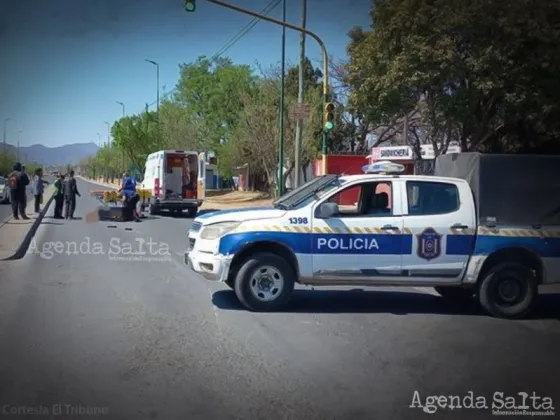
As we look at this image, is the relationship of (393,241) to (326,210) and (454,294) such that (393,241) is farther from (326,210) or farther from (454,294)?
(454,294)

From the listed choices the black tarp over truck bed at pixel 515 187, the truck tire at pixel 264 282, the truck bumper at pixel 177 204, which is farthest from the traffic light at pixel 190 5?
the truck bumper at pixel 177 204

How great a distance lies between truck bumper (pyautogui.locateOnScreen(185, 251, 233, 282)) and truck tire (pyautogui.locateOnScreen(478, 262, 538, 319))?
342 cm

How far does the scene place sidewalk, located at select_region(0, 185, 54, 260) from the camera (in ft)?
45.3

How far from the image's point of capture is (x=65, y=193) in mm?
23156

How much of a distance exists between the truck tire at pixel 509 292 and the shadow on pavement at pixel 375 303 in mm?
355

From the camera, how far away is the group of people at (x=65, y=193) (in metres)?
22.7

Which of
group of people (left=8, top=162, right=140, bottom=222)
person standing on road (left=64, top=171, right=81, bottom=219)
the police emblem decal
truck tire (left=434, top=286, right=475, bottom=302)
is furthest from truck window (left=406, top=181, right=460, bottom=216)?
person standing on road (left=64, top=171, right=81, bottom=219)

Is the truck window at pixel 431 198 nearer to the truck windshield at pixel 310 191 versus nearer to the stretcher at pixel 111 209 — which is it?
the truck windshield at pixel 310 191

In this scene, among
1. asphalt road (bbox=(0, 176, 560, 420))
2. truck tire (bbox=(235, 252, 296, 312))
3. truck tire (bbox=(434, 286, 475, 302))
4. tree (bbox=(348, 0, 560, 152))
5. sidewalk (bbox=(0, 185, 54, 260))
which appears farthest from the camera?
tree (bbox=(348, 0, 560, 152))

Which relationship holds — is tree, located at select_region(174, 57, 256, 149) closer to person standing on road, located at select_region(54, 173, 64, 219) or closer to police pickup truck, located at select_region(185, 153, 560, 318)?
person standing on road, located at select_region(54, 173, 64, 219)

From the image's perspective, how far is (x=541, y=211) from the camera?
913cm

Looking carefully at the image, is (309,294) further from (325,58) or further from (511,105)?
(511,105)

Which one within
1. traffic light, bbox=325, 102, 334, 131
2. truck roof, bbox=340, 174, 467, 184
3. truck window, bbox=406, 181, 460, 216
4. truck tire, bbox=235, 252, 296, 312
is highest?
traffic light, bbox=325, 102, 334, 131

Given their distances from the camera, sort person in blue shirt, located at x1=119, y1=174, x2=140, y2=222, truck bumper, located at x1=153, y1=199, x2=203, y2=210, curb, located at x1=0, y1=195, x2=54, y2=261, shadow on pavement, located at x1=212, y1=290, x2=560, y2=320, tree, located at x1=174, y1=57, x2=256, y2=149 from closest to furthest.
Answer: shadow on pavement, located at x1=212, y1=290, x2=560, y2=320 < curb, located at x1=0, y1=195, x2=54, y2=261 < person in blue shirt, located at x1=119, y1=174, x2=140, y2=222 < truck bumper, located at x1=153, y1=199, x2=203, y2=210 < tree, located at x1=174, y1=57, x2=256, y2=149
